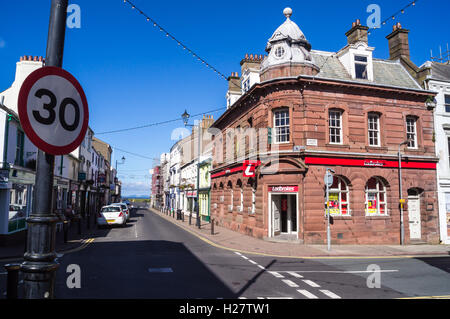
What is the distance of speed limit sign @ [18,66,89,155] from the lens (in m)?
2.33

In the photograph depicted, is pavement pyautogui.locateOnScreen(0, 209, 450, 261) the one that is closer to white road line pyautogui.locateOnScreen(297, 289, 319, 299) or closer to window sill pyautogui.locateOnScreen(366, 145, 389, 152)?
window sill pyautogui.locateOnScreen(366, 145, 389, 152)

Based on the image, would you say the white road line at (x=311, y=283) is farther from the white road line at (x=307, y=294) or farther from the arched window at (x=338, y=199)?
the arched window at (x=338, y=199)

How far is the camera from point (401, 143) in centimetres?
1967

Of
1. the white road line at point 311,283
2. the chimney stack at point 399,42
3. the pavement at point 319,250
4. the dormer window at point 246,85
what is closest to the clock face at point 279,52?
the dormer window at point 246,85

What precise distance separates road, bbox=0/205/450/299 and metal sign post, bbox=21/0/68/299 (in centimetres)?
582

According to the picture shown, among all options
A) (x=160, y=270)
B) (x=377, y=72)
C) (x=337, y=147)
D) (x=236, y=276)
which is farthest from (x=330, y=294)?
(x=377, y=72)

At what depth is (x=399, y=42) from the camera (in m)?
24.1

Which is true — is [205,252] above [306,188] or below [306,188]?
below

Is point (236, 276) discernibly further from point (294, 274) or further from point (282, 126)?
point (282, 126)

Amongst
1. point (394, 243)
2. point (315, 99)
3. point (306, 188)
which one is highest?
point (315, 99)

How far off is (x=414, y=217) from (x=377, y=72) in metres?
10.1
